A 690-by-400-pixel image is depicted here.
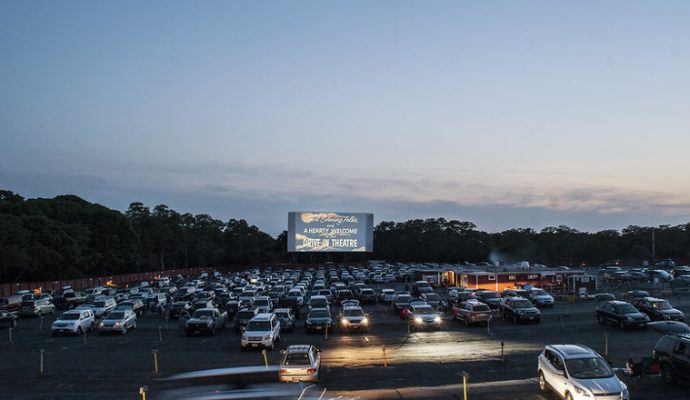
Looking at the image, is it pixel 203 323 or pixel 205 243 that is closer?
pixel 203 323

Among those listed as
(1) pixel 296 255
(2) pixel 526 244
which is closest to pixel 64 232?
(1) pixel 296 255

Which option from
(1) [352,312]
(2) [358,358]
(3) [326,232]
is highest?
(3) [326,232]

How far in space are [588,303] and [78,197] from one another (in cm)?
11522

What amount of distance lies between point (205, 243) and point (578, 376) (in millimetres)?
131655

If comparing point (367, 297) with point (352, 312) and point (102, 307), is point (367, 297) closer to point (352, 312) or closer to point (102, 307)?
point (352, 312)

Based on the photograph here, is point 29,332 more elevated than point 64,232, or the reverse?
point 64,232

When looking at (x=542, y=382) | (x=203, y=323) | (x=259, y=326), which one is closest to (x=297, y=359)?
(x=542, y=382)

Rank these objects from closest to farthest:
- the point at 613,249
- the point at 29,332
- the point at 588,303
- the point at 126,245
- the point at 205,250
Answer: the point at 29,332 → the point at 588,303 → the point at 126,245 → the point at 613,249 → the point at 205,250

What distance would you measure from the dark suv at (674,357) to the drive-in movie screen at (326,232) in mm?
45760

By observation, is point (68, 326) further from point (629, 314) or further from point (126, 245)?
Result: point (126, 245)

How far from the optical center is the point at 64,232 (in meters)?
84.2

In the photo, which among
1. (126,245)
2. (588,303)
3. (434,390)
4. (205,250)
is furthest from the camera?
(205,250)

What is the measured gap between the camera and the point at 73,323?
117 feet

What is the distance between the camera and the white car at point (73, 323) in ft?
116
